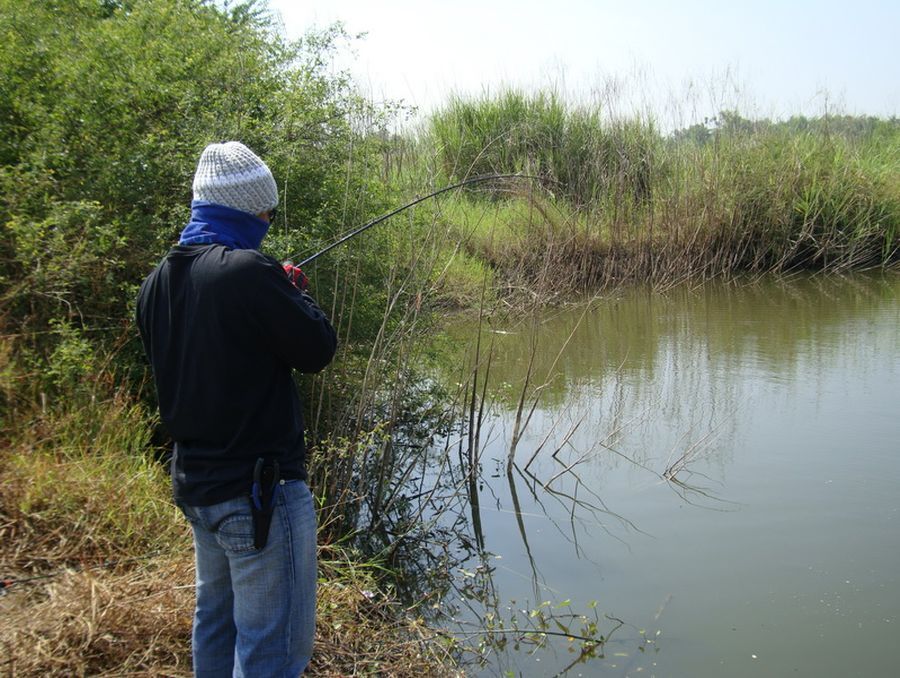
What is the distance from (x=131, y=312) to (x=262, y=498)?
9.47 feet

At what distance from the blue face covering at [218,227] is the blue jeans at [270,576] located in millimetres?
606

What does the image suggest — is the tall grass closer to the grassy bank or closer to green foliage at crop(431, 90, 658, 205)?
green foliage at crop(431, 90, 658, 205)

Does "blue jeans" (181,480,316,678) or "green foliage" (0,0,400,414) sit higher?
"green foliage" (0,0,400,414)

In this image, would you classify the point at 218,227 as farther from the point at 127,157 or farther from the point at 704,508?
the point at 704,508

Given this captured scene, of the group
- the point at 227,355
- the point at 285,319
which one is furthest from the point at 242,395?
the point at 285,319

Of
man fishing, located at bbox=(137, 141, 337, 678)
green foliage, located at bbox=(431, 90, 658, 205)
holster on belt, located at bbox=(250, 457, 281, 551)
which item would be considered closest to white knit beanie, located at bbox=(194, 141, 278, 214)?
man fishing, located at bbox=(137, 141, 337, 678)

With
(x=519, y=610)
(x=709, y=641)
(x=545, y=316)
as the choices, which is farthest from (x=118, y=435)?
(x=545, y=316)

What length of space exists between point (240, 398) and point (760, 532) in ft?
11.0

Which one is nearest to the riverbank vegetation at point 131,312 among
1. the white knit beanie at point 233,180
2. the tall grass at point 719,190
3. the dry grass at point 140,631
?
the dry grass at point 140,631

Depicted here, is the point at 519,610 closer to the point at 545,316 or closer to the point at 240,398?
the point at 240,398

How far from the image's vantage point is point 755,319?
10172 mm

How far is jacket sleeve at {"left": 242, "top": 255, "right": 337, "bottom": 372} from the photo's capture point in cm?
200

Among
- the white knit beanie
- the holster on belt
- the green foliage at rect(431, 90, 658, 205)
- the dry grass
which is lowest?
the dry grass

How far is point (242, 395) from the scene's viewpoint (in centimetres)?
206
